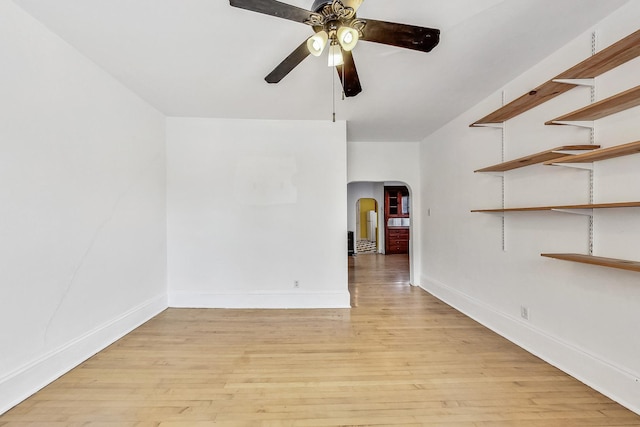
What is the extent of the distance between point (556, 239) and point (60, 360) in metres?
3.89

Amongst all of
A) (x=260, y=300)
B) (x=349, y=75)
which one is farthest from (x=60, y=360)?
(x=349, y=75)

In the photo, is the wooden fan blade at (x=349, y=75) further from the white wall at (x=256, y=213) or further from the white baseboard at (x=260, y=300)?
the white baseboard at (x=260, y=300)

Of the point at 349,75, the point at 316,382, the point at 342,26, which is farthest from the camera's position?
the point at 316,382

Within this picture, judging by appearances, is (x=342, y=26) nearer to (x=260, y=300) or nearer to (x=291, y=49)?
(x=291, y=49)

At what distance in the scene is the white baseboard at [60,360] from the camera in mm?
1700

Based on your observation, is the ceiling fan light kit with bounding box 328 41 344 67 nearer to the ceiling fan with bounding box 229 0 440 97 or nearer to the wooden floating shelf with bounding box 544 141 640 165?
the ceiling fan with bounding box 229 0 440 97

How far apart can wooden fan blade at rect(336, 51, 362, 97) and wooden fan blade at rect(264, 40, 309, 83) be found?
0.85 ft

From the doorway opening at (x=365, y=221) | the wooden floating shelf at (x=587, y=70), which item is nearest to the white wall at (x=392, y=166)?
the wooden floating shelf at (x=587, y=70)

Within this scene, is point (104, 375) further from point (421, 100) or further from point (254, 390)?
point (421, 100)

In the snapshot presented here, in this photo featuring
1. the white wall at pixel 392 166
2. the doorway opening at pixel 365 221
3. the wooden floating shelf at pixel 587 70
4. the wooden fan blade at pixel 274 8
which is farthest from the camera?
the doorway opening at pixel 365 221

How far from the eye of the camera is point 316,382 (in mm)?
1974

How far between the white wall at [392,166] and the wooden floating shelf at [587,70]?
2.15 metres

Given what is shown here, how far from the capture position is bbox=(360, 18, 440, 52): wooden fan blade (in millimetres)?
1397

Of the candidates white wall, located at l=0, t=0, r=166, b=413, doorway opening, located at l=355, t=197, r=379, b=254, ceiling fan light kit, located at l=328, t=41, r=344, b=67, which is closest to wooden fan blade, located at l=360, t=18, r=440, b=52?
ceiling fan light kit, located at l=328, t=41, r=344, b=67
